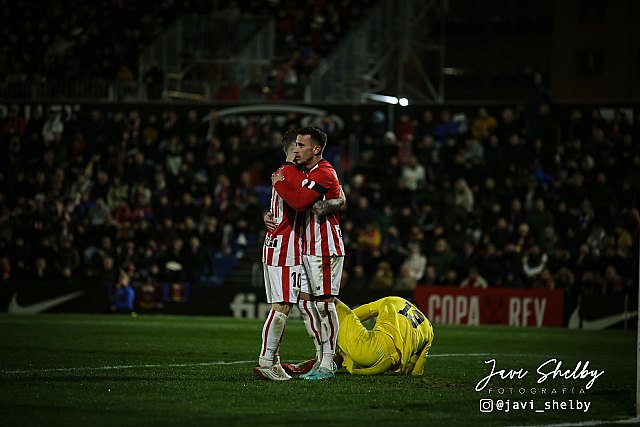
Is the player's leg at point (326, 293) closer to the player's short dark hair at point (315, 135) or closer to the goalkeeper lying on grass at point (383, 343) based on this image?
the goalkeeper lying on grass at point (383, 343)

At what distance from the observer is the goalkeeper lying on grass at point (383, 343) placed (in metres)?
11.2

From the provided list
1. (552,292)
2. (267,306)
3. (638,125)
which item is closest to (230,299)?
(267,306)

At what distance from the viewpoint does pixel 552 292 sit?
23.5m

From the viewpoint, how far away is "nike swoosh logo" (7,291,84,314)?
25484 millimetres

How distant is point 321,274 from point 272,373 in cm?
102

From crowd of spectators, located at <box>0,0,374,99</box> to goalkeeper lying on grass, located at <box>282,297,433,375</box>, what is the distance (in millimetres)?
21233

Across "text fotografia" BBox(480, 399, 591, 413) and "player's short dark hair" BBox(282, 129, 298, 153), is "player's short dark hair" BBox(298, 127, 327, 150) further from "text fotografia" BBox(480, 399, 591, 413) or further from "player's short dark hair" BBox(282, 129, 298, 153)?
"text fotografia" BBox(480, 399, 591, 413)

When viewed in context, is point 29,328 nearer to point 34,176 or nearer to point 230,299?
point 230,299

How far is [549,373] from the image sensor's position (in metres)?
12.0

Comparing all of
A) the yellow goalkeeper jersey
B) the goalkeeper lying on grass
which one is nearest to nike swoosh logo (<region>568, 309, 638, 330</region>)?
the yellow goalkeeper jersey

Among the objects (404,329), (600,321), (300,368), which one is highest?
(404,329)

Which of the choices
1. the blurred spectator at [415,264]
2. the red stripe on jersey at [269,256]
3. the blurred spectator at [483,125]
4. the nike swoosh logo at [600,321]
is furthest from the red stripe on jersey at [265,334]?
the blurred spectator at [483,125]

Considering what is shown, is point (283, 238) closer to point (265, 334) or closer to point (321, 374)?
point (265, 334)

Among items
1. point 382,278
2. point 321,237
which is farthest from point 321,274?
point 382,278
